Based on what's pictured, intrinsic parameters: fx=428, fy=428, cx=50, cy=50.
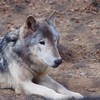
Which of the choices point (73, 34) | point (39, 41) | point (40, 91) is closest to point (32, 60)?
point (39, 41)

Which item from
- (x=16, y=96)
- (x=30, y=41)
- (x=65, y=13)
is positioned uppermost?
(x=30, y=41)

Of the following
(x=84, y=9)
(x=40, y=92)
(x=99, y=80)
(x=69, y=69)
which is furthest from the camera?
(x=84, y=9)

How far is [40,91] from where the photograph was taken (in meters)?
5.50

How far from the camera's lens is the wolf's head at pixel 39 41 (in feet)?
17.6

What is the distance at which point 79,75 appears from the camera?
6.56 m

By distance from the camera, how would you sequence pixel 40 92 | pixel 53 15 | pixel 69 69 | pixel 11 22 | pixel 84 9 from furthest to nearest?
pixel 84 9, pixel 11 22, pixel 69 69, pixel 53 15, pixel 40 92

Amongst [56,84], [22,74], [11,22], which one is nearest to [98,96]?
[56,84]

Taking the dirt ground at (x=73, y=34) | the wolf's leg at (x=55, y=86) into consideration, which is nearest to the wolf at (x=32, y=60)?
the wolf's leg at (x=55, y=86)

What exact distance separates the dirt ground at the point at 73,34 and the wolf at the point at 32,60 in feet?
0.51

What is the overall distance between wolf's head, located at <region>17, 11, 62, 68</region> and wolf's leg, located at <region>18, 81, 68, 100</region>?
0.32m

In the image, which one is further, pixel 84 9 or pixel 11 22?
pixel 84 9

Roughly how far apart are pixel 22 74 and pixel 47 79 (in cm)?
47

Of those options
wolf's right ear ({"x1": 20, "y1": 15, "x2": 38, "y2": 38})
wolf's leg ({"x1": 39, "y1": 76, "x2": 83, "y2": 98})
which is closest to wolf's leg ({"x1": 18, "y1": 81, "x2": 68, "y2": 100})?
wolf's leg ({"x1": 39, "y1": 76, "x2": 83, "y2": 98})

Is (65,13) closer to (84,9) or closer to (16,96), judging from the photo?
(84,9)
